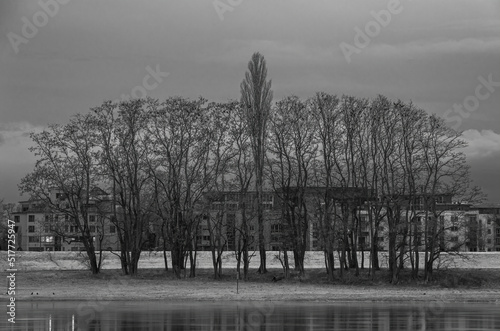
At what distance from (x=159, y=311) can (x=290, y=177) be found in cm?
3718

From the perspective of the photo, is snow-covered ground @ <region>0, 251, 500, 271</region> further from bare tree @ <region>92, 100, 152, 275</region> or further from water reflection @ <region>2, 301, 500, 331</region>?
water reflection @ <region>2, 301, 500, 331</region>

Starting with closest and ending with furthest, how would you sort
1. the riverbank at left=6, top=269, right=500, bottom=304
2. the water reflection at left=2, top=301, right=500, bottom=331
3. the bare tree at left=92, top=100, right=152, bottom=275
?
the water reflection at left=2, top=301, right=500, bottom=331, the riverbank at left=6, top=269, right=500, bottom=304, the bare tree at left=92, top=100, right=152, bottom=275

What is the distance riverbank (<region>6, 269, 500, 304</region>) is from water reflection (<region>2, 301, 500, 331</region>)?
5607mm

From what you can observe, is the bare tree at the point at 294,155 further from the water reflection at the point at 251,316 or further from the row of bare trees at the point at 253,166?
the water reflection at the point at 251,316

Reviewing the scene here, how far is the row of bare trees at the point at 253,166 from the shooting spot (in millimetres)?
81188

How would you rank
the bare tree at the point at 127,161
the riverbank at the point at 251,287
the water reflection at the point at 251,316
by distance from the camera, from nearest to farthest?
1. the water reflection at the point at 251,316
2. the riverbank at the point at 251,287
3. the bare tree at the point at 127,161

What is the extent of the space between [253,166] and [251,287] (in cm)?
1493

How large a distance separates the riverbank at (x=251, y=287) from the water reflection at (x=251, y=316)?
5.61 metres

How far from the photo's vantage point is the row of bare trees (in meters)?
81.2

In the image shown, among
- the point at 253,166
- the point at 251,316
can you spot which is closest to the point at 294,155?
the point at 253,166

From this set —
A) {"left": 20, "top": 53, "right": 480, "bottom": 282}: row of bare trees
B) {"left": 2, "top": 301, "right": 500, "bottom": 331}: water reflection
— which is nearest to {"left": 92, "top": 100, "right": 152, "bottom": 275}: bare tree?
{"left": 20, "top": 53, "right": 480, "bottom": 282}: row of bare trees

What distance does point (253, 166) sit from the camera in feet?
277

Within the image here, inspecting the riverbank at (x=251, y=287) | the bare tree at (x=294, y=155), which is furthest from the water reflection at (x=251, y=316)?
the bare tree at (x=294, y=155)

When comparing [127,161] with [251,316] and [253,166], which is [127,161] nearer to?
[253,166]
